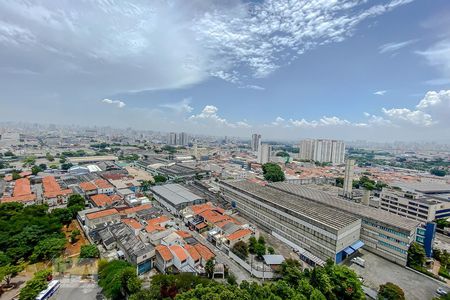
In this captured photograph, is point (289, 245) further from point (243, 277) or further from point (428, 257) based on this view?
point (428, 257)

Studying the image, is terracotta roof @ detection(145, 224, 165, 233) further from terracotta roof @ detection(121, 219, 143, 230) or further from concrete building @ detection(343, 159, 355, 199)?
concrete building @ detection(343, 159, 355, 199)

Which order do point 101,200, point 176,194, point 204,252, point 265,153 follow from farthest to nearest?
point 265,153, point 176,194, point 101,200, point 204,252

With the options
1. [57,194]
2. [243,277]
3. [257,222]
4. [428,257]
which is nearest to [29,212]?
[57,194]

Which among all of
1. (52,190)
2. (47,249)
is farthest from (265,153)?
(47,249)

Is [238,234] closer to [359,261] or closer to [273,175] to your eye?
[359,261]

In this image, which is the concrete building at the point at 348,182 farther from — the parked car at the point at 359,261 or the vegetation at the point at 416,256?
the parked car at the point at 359,261

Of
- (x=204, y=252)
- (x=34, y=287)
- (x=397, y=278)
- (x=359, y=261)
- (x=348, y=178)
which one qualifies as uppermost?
(x=348, y=178)
